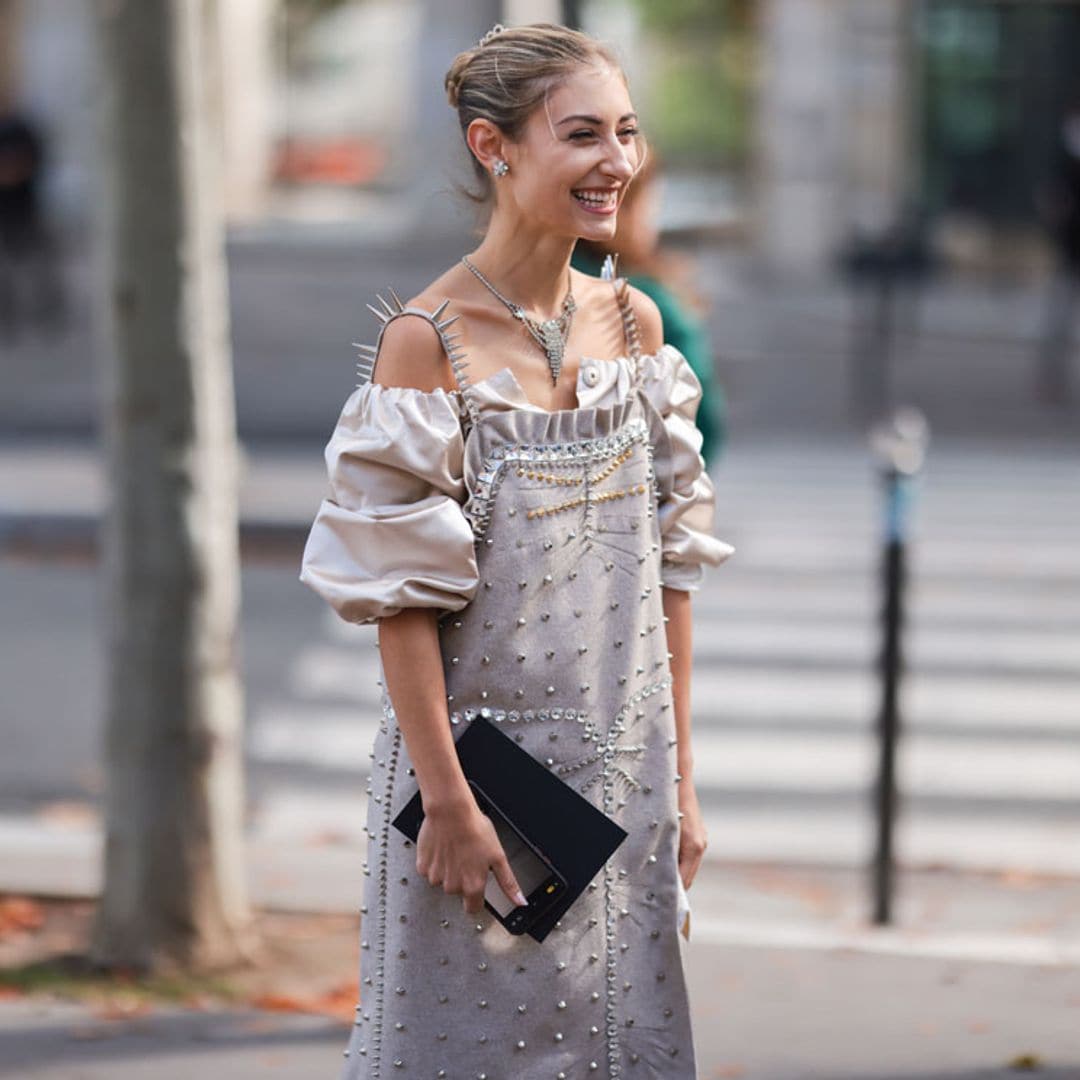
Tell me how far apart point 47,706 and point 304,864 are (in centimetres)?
248

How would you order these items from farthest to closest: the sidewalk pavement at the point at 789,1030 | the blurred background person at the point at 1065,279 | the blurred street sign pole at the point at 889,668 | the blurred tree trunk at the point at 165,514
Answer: the blurred background person at the point at 1065,279 < the blurred street sign pole at the point at 889,668 < the blurred tree trunk at the point at 165,514 < the sidewalk pavement at the point at 789,1030

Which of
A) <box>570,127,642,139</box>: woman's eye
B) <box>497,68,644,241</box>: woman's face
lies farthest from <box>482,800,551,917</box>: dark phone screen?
<box>570,127,642,139</box>: woman's eye

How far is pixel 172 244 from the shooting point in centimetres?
464

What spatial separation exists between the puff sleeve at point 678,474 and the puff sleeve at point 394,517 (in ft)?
1.31

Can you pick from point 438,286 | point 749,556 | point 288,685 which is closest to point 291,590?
point 288,685

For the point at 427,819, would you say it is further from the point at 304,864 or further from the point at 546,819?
the point at 304,864

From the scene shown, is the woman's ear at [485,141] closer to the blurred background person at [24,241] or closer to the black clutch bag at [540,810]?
the black clutch bag at [540,810]

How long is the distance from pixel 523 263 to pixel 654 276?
2079 mm

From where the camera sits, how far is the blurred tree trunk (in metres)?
4.61

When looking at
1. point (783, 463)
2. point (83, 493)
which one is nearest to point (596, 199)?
point (83, 493)

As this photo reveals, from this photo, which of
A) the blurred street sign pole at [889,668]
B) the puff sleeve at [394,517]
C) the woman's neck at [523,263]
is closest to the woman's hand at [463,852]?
the puff sleeve at [394,517]

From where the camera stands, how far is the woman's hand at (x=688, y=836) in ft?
10.1

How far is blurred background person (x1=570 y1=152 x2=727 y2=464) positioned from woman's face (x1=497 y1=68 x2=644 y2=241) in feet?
5.99

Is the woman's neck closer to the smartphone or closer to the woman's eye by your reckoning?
the woman's eye
